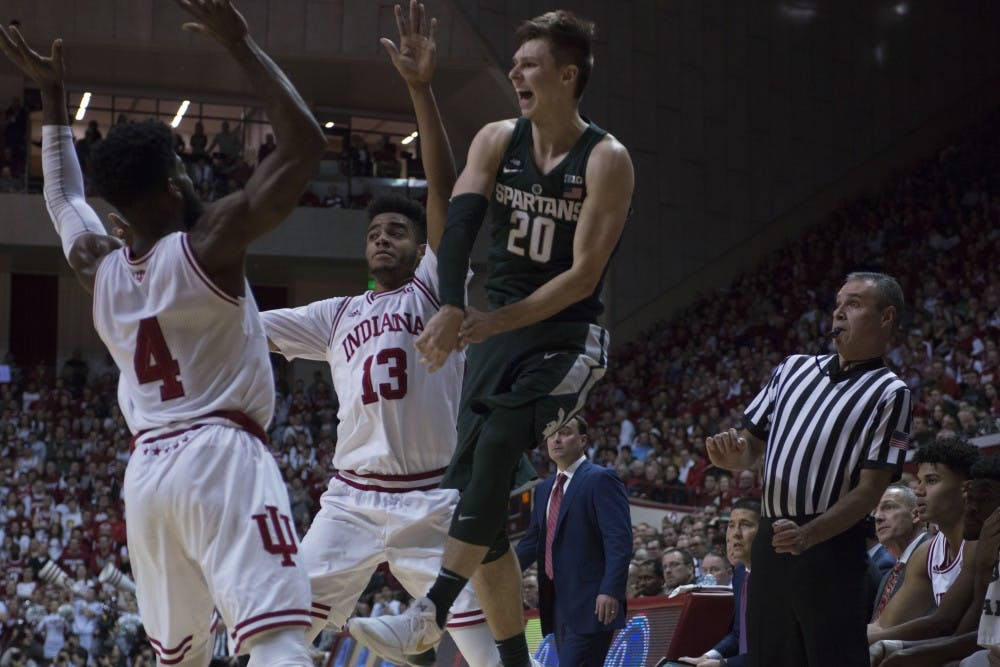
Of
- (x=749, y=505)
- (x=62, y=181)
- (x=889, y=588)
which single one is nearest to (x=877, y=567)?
(x=889, y=588)

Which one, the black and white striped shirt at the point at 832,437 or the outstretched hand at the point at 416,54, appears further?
the outstretched hand at the point at 416,54

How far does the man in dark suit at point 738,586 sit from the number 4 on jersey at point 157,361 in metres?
3.33

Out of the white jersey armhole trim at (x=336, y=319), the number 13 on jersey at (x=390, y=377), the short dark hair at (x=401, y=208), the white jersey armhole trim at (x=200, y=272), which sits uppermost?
the short dark hair at (x=401, y=208)

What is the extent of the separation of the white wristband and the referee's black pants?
2.97 m

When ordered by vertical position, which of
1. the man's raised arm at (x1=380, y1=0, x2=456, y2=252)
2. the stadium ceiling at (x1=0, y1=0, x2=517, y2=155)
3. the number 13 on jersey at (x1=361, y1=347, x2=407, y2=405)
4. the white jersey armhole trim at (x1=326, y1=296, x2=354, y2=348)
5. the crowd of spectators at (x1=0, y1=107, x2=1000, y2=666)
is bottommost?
the crowd of spectators at (x1=0, y1=107, x2=1000, y2=666)

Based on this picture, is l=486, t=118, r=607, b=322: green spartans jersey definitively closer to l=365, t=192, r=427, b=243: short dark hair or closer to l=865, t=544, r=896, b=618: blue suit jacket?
l=365, t=192, r=427, b=243: short dark hair

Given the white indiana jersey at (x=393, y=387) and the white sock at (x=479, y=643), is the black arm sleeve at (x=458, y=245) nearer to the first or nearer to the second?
the white indiana jersey at (x=393, y=387)

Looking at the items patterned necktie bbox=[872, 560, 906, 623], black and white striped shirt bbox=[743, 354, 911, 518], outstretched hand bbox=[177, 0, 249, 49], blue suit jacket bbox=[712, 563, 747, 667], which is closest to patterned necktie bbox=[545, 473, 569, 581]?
blue suit jacket bbox=[712, 563, 747, 667]

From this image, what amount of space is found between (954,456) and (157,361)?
3.78 meters

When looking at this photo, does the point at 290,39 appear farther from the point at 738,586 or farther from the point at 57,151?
the point at 57,151

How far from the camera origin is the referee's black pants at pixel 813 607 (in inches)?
216

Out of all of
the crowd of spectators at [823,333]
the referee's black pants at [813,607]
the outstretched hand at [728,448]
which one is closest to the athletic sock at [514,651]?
the referee's black pants at [813,607]

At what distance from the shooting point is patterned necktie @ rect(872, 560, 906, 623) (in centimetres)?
701

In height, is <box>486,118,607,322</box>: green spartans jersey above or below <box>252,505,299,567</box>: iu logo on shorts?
above
